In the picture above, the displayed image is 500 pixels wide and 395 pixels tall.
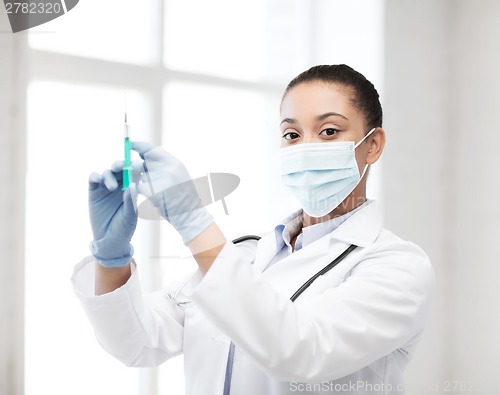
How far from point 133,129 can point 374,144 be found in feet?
1.99

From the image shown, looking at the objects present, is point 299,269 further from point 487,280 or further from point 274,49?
point 487,280

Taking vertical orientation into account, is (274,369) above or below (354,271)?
below

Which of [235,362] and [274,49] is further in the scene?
[274,49]

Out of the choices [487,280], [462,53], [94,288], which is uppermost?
[462,53]

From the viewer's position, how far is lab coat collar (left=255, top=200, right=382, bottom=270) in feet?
3.34

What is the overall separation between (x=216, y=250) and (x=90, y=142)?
26.6 inches

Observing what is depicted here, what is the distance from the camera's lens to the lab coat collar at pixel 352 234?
1.02m

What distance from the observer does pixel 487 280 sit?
82.0 inches

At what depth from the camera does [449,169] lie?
2205mm

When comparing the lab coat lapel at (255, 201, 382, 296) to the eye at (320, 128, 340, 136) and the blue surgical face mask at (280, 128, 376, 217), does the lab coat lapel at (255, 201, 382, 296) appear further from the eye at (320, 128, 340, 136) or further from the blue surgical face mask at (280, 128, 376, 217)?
the eye at (320, 128, 340, 136)

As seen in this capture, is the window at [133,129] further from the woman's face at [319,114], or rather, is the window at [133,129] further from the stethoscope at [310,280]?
the woman's face at [319,114]

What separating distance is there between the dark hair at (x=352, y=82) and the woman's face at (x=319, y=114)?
0.01 meters

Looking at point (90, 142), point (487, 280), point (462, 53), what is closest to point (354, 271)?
point (90, 142)

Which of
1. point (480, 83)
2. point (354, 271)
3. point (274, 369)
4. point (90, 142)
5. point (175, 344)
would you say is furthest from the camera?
point (480, 83)
